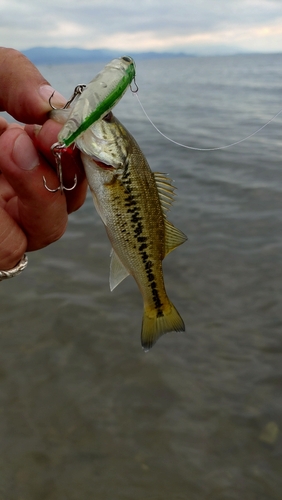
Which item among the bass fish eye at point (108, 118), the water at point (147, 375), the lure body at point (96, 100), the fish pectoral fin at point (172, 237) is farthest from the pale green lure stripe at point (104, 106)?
the water at point (147, 375)

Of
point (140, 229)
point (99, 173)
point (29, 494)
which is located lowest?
point (29, 494)

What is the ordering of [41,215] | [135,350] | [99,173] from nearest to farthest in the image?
[99,173] < [41,215] < [135,350]

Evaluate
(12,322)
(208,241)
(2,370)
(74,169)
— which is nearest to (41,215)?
(74,169)

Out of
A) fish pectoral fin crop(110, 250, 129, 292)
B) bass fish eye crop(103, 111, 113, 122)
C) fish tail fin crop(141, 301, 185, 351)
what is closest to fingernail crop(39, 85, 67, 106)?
bass fish eye crop(103, 111, 113, 122)

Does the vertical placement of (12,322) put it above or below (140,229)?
below

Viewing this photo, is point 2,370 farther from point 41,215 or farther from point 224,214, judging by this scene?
point 224,214

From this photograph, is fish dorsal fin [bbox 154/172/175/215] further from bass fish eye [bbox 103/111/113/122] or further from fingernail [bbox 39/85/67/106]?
fingernail [bbox 39/85/67/106]
